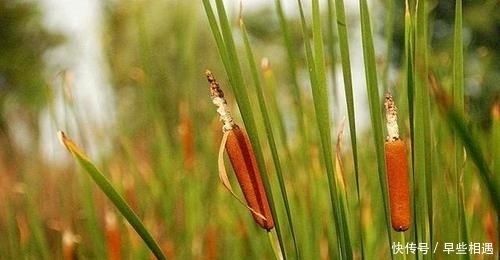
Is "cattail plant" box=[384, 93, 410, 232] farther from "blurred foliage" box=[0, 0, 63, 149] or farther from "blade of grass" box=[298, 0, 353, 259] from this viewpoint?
"blurred foliage" box=[0, 0, 63, 149]

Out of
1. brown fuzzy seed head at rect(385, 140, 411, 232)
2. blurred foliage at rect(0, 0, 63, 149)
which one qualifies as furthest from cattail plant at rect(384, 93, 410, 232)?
blurred foliage at rect(0, 0, 63, 149)

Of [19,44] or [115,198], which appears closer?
[115,198]

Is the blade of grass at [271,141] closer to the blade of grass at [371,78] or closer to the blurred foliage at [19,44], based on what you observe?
the blade of grass at [371,78]

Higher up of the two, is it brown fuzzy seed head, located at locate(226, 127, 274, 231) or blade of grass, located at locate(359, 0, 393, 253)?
blade of grass, located at locate(359, 0, 393, 253)

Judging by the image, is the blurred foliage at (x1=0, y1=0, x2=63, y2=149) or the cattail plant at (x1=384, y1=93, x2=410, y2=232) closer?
the cattail plant at (x1=384, y1=93, x2=410, y2=232)

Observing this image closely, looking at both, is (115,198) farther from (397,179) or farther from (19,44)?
(19,44)

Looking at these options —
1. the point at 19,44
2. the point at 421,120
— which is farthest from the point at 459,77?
the point at 19,44

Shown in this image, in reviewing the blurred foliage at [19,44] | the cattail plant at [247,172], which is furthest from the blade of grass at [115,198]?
the blurred foliage at [19,44]
